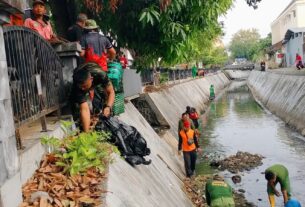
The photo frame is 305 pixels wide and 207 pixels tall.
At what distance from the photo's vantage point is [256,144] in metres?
17.8

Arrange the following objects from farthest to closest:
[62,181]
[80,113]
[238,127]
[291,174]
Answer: [238,127] < [291,174] < [80,113] < [62,181]

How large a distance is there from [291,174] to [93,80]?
8433 mm

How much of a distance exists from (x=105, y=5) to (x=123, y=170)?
445 centimetres

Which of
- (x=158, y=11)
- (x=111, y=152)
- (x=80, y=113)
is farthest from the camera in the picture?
(x=158, y=11)

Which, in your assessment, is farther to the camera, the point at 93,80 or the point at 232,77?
the point at 232,77

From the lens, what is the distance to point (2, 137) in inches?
138

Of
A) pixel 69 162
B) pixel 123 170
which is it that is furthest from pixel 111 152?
pixel 69 162

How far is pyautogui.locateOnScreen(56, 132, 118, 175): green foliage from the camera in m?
4.78

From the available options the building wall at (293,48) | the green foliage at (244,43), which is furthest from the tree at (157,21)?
the green foliage at (244,43)

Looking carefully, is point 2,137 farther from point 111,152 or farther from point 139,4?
point 139,4

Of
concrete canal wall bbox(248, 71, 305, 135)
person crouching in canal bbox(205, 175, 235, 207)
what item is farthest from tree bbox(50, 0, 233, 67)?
concrete canal wall bbox(248, 71, 305, 135)

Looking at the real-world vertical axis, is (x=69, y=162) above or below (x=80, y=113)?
below

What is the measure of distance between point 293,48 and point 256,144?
3467 cm

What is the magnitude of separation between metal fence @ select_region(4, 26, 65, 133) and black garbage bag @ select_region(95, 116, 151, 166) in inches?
36.4
